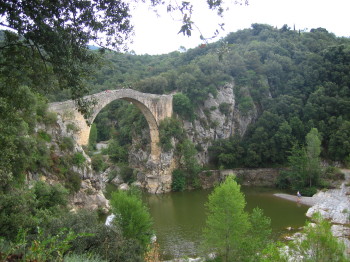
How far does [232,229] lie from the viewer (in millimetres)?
10383

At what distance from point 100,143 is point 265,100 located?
19.6m

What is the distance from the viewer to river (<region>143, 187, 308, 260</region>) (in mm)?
13936

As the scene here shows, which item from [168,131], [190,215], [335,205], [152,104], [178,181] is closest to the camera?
[190,215]

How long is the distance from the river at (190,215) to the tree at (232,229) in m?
2.82

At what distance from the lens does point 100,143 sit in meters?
37.6

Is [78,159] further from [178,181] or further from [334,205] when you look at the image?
[334,205]

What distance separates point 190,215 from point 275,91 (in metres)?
17.7

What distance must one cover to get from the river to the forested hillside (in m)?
4.14

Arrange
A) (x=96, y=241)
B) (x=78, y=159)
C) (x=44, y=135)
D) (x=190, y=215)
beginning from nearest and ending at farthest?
1. (x=96, y=241)
2. (x=44, y=135)
3. (x=78, y=159)
4. (x=190, y=215)

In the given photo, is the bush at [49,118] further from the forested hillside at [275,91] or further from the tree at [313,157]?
the tree at [313,157]

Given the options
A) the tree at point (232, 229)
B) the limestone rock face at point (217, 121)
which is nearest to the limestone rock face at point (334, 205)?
the tree at point (232, 229)

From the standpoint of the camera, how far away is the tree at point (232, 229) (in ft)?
33.3

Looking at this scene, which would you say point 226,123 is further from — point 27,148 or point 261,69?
point 27,148

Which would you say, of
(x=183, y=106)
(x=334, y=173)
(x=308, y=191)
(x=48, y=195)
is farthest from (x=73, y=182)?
(x=334, y=173)
